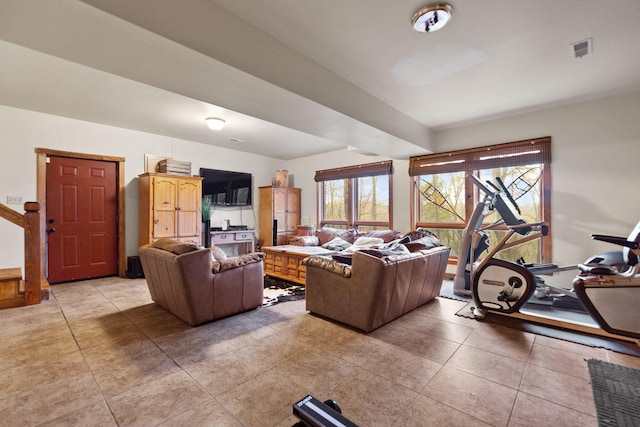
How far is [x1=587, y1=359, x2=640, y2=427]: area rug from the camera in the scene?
1.51m

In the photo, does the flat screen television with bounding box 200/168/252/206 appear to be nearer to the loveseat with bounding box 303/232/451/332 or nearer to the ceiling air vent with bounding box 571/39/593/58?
the loveseat with bounding box 303/232/451/332

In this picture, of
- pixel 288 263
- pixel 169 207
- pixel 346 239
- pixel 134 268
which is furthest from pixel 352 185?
pixel 134 268

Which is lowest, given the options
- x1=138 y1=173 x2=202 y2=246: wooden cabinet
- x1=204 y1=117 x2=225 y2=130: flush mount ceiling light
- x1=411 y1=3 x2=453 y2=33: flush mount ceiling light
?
x1=138 y1=173 x2=202 y2=246: wooden cabinet

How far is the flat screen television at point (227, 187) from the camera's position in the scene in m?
5.91

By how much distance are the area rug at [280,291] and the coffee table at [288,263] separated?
12 centimetres

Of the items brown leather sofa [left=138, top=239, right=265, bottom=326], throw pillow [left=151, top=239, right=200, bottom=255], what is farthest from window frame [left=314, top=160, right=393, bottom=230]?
throw pillow [left=151, top=239, right=200, bottom=255]

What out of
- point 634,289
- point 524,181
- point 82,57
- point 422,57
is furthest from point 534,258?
point 82,57

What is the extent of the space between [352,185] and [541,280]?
375 cm

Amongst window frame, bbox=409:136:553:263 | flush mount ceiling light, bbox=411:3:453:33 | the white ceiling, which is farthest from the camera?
window frame, bbox=409:136:553:263

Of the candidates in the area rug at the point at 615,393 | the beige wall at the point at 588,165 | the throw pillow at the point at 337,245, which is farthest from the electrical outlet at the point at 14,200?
the beige wall at the point at 588,165

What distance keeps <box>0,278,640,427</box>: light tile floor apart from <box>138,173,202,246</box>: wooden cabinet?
6.41 ft

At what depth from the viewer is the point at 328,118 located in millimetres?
3174

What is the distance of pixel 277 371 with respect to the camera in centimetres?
198

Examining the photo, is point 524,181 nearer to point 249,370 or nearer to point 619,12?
point 619,12
